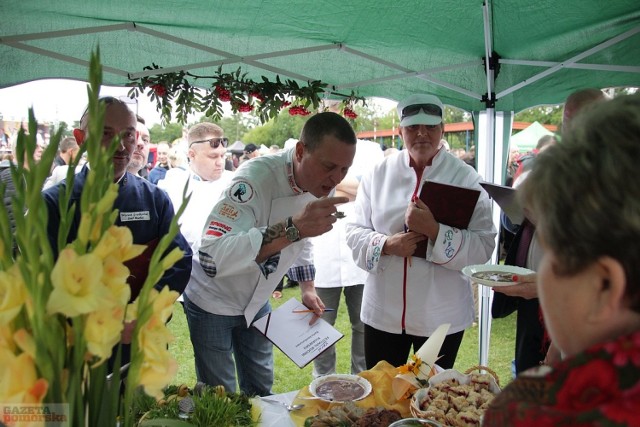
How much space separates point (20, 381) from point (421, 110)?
229cm

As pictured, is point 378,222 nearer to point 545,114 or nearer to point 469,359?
point 469,359

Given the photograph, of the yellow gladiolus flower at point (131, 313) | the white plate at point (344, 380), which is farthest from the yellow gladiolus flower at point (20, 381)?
the white plate at point (344, 380)

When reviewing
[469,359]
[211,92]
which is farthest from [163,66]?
[469,359]

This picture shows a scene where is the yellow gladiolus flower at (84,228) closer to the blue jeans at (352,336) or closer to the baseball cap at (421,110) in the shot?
the baseball cap at (421,110)

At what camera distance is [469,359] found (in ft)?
15.2

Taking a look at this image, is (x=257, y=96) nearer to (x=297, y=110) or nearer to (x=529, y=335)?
(x=297, y=110)

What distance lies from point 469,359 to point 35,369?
A: 443 centimetres

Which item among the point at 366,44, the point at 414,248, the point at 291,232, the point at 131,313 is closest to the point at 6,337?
the point at 131,313

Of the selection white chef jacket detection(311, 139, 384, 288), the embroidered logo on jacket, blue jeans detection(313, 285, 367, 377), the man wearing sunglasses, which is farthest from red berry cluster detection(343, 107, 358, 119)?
the embroidered logo on jacket

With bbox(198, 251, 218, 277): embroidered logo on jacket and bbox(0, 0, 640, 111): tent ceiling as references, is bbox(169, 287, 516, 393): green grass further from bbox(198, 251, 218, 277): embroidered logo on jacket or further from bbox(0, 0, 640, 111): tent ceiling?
bbox(0, 0, 640, 111): tent ceiling

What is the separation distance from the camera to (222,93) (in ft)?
9.65

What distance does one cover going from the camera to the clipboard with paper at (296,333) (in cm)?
199

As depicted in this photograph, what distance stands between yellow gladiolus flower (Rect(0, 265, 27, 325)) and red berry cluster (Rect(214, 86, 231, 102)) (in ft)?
7.70

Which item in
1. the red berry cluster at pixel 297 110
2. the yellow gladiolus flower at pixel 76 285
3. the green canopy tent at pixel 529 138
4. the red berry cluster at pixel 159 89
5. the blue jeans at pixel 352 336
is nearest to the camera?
the yellow gladiolus flower at pixel 76 285
